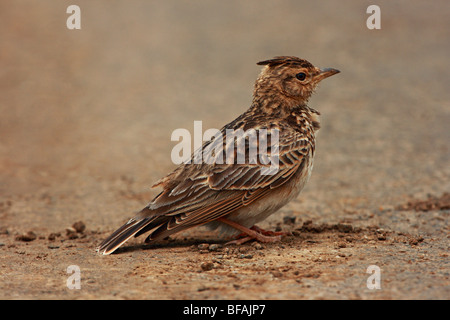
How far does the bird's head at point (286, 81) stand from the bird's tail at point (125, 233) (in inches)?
81.5

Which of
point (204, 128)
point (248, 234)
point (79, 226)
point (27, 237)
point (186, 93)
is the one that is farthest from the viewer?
point (186, 93)

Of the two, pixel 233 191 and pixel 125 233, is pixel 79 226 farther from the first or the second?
pixel 233 191

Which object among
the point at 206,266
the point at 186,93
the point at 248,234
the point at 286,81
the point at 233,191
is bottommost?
the point at 206,266

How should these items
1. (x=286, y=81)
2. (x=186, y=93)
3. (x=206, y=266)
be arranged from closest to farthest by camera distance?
(x=206, y=266) → (x=286, y=81) → (x=186, y=93)

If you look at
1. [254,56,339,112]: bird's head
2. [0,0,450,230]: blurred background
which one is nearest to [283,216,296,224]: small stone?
[0,0,450,230]: blurred background

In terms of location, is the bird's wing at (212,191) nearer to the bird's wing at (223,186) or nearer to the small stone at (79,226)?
the bird's wing at (223,186)

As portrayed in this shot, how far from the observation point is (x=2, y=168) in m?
12.1

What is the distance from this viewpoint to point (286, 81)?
25.6 feet

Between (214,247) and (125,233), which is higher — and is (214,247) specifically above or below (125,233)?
below

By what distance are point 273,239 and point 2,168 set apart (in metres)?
6.73

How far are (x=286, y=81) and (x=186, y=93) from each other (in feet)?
30.1

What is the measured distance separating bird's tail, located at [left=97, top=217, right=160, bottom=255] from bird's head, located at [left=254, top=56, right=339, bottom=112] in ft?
6.79

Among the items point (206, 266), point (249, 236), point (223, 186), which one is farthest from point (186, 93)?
point (206, 266)

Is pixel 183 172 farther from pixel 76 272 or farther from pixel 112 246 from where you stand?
pixel 76 272
